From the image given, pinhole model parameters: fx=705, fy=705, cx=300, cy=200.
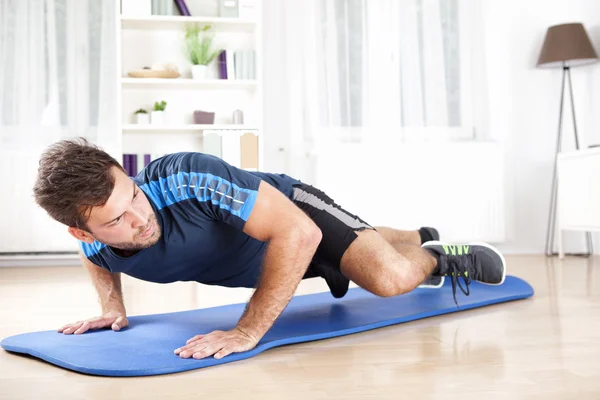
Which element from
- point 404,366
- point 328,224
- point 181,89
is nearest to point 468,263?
point 328,224

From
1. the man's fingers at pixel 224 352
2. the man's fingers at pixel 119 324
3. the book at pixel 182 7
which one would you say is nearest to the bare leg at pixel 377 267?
the man's fingers at pixel 224 352

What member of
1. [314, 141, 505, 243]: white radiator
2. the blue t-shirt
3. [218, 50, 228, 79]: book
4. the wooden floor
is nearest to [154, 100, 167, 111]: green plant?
[218, 50, 228, 79]: book

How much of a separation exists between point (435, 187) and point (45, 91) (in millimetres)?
2609

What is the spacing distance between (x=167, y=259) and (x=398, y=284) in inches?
27.3

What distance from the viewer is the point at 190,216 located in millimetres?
1762

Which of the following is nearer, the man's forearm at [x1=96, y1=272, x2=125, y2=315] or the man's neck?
the man's neck

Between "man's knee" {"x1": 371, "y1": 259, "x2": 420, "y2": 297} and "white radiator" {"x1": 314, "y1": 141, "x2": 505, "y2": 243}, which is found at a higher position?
"white radiator" {"x1": 314, "y1": 141, "x2": 505, "y2": 243}

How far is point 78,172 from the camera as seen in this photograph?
59.7 inches

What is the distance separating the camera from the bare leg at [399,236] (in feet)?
8.43

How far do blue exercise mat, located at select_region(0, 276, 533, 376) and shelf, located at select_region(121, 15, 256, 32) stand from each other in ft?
7.96

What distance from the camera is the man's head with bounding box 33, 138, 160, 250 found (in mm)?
1517

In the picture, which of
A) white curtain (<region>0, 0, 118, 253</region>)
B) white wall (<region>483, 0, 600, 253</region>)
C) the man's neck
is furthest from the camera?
white wall (<region>483, 0, 600, 253</region>)

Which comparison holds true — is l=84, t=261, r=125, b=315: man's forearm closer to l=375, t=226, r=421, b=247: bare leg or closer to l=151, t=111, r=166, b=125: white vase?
l=375, t=226, r=421, b=247: bare leg

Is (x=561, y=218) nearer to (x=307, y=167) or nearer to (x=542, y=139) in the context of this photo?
(x=542, y=139)
